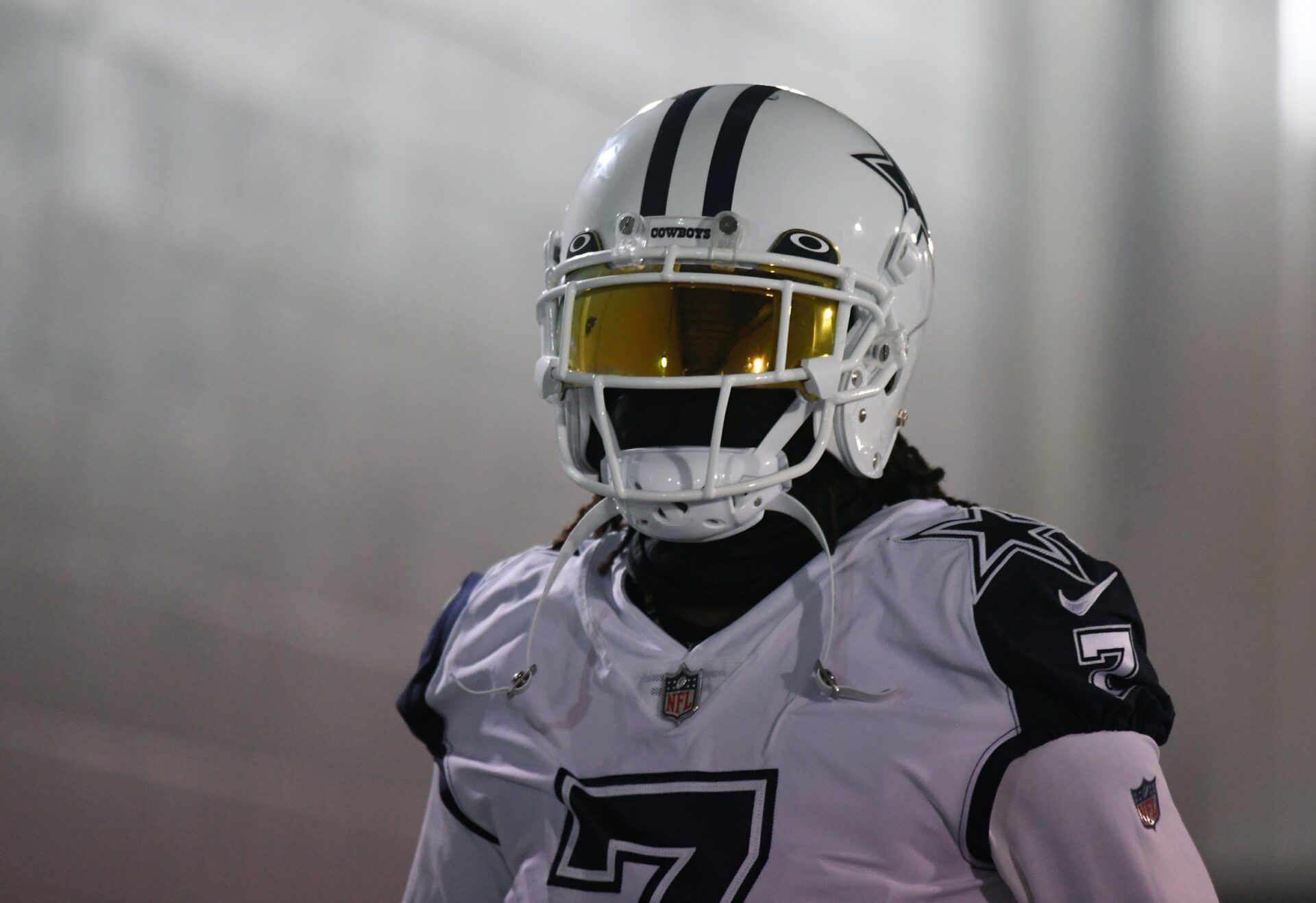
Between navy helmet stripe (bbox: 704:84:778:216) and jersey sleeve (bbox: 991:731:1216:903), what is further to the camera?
navy helmet stripe (bbox: 704:84:778:216)

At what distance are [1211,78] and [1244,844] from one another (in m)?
1.29

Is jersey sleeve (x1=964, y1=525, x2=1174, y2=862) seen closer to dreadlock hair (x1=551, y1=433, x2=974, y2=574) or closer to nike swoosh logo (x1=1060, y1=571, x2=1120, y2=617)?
nike swoosh logo (x1=1060, y1=571, x2=1120, y2=617)

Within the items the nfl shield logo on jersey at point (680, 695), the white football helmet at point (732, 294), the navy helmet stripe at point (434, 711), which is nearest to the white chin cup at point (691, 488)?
the white football helmet at point (732, 294)

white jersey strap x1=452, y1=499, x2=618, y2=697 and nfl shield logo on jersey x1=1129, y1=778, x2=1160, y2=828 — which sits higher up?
white jersey strap x1=452, y1=499, x2=618, y2=697

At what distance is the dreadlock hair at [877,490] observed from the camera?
932 mm

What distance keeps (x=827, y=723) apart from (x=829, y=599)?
11 cm

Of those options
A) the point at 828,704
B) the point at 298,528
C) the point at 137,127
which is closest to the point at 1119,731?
the point at 828,704

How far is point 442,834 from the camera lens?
1.02 meters

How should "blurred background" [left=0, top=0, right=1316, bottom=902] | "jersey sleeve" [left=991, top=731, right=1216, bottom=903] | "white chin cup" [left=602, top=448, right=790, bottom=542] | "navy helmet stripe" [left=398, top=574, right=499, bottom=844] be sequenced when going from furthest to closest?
"blurred background" [left=0, top=0, right=1316, bottom=902] → "navy helmet stripe" [left=398, top=574, right=499, bottom=844] → "white chin cup" [left=602, top=448, right=790, bottom=542] → "jersey sleeve" [left=991, top=731, right=1216, bottom=903]

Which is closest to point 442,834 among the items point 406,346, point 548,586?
point 548,586

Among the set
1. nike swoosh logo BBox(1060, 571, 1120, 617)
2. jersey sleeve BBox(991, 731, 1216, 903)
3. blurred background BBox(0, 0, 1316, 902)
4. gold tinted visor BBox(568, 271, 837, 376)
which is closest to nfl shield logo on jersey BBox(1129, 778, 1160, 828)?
jersey sleeve BBox(991, 731, 1216, 903)

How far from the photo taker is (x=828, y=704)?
0.82 meters

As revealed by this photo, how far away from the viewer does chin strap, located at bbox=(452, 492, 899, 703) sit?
2.63 feet

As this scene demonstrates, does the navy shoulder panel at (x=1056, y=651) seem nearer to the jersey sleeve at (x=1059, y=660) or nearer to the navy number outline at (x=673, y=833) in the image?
the jersey sleeve at (x=1059, y=660)
